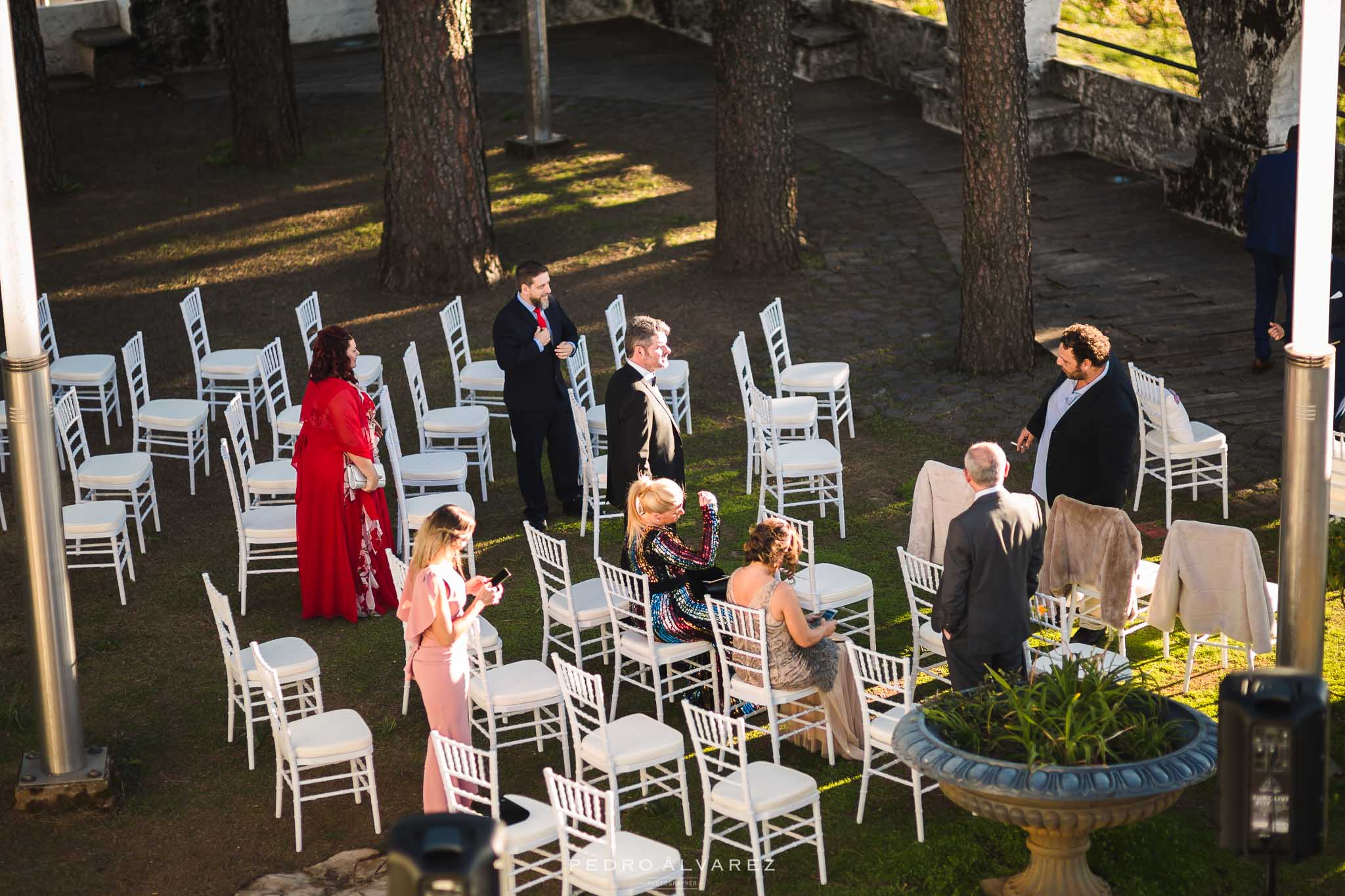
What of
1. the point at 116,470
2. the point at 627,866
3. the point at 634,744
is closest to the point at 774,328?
the point at 116,470

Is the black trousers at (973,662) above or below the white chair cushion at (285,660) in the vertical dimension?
above

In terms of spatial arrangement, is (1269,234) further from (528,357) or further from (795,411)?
(528,357)

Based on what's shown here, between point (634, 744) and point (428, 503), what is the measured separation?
3227 millimetres

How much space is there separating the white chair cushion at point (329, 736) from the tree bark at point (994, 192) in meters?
6.76

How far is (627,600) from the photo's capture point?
804cm

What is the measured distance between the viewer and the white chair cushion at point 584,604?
843 cm

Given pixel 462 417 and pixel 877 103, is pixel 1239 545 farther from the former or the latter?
pixel 877 103

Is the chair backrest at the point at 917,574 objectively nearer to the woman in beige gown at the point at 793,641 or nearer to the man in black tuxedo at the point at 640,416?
the woman in beige gown at the point at 793,641

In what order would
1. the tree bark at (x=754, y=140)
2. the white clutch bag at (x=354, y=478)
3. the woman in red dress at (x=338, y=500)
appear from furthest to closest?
the tree bark at (x=754, y=140), the white clutch bag at (x=354, y=478), the woman in red dress at (x=338, y=500)

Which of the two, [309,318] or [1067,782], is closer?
[1067,782]

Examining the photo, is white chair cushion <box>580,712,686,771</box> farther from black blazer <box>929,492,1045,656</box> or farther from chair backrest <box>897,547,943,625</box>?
chair backrest <box>897,547,943,625</box>

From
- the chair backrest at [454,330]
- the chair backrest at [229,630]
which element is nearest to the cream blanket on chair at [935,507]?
the chair backrest at [229,630]

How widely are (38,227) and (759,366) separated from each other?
25.7ft

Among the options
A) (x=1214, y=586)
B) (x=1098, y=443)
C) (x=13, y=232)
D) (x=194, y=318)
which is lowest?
(x=1214, y=586)
